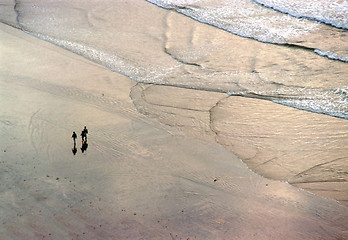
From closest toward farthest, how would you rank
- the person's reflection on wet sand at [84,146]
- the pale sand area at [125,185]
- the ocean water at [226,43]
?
the pale sand area at [125,185] < the person's reflection on wet sand at [84,146] < the ocean water at [226,43]

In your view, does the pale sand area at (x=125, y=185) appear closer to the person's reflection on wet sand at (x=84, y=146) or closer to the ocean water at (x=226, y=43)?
the person's reflection on wet sand at (x=84, y=146)

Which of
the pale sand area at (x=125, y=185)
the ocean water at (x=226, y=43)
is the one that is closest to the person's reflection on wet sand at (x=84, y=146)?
the pale sand area at (x=125, y=185)

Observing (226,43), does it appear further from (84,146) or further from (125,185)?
(125,185)

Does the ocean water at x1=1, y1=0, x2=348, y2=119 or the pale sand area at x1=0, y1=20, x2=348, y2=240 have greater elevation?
the ocean water at x1=1, y1=0, x2=348, y2=119

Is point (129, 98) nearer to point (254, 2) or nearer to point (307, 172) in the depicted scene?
point (307, 172)

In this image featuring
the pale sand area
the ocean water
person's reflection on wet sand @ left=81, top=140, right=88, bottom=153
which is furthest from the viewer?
the ocean water

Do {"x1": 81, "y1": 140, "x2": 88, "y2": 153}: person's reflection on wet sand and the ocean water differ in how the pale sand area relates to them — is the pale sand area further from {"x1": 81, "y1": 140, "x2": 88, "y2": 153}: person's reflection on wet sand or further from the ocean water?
the ocean water

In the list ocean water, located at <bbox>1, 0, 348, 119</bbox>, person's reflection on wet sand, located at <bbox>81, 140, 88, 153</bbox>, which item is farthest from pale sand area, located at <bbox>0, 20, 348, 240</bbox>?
ocean water, located at <bbox>1, 0, 348, 119</bbox>
